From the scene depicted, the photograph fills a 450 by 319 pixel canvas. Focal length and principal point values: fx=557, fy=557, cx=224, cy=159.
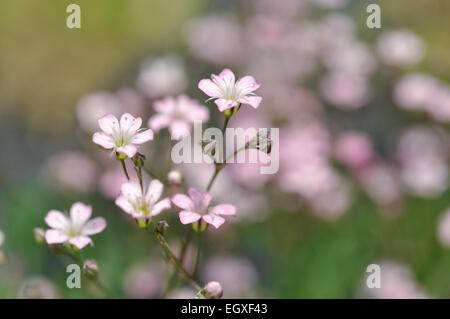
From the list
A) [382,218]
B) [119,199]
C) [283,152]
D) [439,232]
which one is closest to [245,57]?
[283,152]

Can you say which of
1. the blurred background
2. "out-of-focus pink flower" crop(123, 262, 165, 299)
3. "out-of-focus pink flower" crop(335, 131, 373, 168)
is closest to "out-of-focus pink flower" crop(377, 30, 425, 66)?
the blurred background

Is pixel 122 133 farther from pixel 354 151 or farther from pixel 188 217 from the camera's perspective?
pixel 354 151

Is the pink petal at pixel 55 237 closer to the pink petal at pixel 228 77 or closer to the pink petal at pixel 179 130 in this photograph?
the pink petal at pixel 179 130

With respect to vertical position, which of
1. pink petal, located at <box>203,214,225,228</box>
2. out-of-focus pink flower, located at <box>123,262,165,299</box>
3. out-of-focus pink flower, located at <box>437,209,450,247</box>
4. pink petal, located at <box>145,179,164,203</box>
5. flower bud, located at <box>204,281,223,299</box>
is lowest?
out-of-focus pink flower, located at <box>123,262,165,299</box>

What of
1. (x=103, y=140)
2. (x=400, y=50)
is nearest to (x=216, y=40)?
(x=400, y=50)

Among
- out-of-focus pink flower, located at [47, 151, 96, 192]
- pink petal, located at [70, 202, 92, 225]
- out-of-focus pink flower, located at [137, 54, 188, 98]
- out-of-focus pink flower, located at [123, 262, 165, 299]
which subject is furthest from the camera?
out-of-focus pink flower, located at [47, 151, 96, 192]

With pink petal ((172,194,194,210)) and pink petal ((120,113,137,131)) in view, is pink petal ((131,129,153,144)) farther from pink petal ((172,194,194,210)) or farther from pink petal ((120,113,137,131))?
pink petal ((172,194,194,210))

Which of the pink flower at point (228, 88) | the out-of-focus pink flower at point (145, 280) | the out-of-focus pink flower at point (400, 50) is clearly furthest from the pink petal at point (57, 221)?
the out-of-focus pink flower at point (400, 50)
